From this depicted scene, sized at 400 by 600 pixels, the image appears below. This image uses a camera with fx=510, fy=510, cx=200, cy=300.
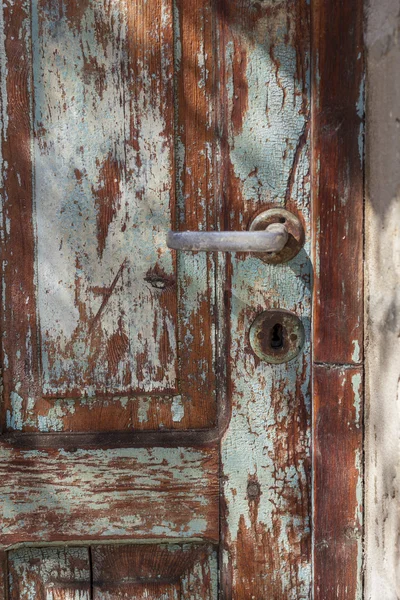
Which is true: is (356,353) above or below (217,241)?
below

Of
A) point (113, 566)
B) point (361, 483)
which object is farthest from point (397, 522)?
point (113, 566)

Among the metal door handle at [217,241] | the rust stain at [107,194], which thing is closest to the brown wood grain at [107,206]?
the rust stain at [107,194]

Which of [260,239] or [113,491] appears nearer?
[260,239]

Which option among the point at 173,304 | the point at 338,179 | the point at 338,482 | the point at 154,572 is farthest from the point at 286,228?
the point at 154,572

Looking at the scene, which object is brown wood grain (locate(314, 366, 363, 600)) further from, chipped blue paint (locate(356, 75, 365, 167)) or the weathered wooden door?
chipped blue paint (locate(356, 75, 365, 167))

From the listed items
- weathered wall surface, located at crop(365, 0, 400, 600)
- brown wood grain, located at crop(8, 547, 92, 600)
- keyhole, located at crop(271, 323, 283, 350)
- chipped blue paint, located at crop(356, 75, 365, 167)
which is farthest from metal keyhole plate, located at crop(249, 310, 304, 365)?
brown wood grain, located at crop(8, 547, 92, 600)

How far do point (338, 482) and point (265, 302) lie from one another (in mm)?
302

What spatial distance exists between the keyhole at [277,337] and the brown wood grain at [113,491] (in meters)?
0.19

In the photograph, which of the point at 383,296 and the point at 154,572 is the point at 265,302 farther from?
the point at 154,572

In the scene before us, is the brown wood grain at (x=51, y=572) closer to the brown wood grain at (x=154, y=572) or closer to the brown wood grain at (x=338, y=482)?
the brown wood grain at (x=154, y=572)

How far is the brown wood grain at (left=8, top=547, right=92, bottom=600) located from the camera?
2.76ft

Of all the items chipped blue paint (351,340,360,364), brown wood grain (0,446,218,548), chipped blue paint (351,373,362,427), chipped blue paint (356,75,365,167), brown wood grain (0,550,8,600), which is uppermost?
chipped blue paint (356,75,365,167)

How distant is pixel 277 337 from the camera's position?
31.7 inches

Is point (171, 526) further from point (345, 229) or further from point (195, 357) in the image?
point (345, 229)
